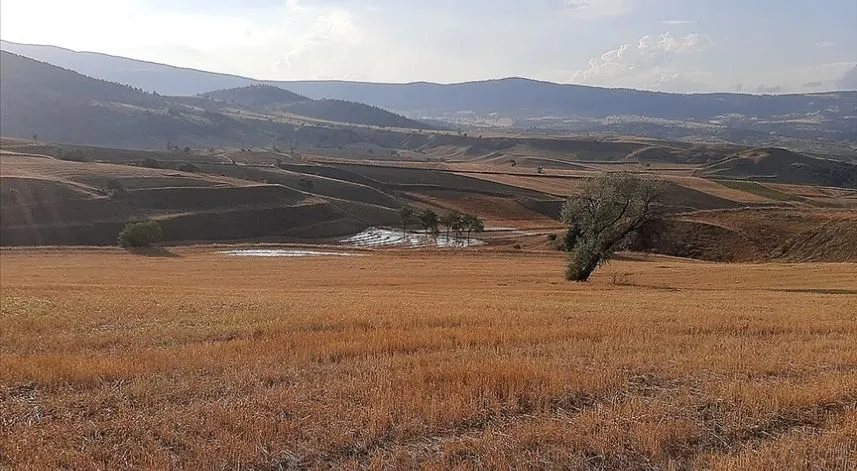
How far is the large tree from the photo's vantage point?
5084 centimetres

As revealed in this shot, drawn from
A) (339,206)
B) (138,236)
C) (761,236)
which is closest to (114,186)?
(138,236)

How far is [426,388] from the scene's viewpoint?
1147 centimetres

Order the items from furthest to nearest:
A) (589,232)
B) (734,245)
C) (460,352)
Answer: (734,245), (589,232), (460,352)

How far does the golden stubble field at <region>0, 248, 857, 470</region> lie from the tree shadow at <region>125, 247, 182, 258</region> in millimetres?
62605

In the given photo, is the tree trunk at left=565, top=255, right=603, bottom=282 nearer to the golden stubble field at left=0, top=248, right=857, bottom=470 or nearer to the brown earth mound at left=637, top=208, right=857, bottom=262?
the golden stubble field at left=0, top=248, right=857, bottom=470

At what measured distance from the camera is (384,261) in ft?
237

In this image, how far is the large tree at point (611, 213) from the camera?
50844 millimetres

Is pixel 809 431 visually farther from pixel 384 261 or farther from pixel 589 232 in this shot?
pixel 384 261

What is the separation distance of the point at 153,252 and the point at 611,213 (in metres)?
60.5

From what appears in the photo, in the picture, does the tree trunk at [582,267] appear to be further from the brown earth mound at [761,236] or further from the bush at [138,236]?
the bush at [138,236]

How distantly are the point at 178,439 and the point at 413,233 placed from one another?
11354 cm

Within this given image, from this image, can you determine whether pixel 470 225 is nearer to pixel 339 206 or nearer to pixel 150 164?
pixel 339 206

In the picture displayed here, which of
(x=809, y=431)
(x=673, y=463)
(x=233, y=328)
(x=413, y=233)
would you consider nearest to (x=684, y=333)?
(x=809, y=431)

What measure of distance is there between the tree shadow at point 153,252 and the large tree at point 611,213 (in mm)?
51649
